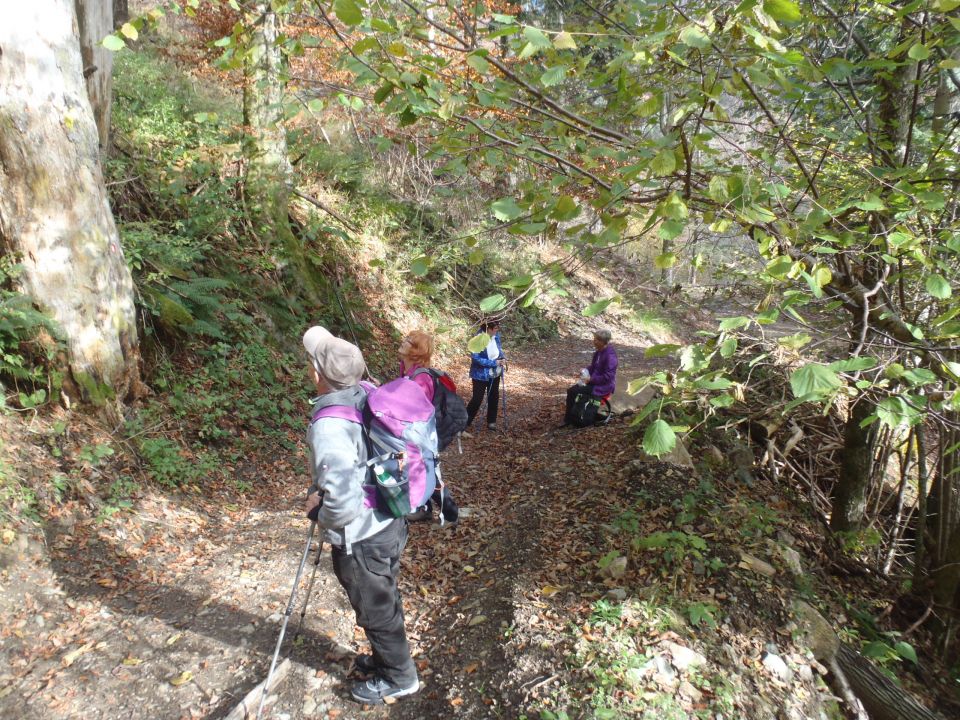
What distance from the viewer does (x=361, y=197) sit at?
1261 centimetres

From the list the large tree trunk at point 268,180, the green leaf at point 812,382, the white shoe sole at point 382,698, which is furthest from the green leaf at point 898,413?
the large tree trunk at point 268,180

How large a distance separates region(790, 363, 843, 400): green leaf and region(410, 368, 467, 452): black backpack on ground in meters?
1.92

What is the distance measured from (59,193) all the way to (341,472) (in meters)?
4.07

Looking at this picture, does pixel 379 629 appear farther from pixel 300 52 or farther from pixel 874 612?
pixel 874 612

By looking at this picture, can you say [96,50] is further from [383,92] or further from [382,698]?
[382,698]

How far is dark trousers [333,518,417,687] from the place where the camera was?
126 inches

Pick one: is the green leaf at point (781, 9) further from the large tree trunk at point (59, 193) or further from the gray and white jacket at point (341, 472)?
the large tree trunk at point (59, 193)

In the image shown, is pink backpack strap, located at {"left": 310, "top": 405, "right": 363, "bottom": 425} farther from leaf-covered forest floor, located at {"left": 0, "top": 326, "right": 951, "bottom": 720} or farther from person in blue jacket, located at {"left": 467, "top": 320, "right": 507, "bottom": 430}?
person in blue jacket, located at {"left": 467, "top": 320, "right": 507, "bottom": 430}

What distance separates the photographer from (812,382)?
6.17 ft

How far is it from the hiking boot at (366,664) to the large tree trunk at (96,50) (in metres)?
6.25

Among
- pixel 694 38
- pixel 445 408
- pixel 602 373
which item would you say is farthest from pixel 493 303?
pixel 602 373

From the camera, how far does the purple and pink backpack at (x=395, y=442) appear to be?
10.0 feet

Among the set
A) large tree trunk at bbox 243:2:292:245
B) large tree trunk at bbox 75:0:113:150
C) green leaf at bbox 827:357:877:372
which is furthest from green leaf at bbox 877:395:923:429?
large tree trunk at bbox 243:2:292:245

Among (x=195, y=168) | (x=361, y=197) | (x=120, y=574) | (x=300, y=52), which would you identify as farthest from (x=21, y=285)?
(x=361, y=197)
